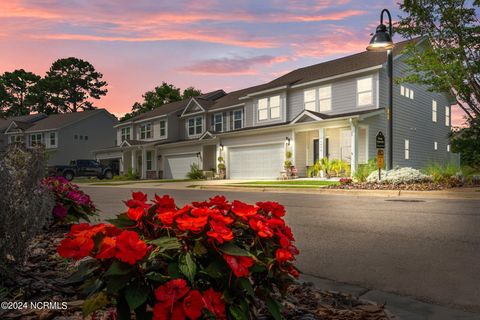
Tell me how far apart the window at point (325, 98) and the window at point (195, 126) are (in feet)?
44.4

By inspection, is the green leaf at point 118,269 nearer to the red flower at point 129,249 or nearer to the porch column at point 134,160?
the red flower at point 129,249

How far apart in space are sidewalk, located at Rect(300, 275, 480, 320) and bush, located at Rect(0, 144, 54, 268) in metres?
2.53

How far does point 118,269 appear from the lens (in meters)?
1.93

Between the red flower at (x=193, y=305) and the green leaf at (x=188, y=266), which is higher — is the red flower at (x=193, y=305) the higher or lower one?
the lower one

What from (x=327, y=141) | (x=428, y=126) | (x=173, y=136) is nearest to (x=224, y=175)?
(x=327, y=141)

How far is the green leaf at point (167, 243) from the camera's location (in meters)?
2.09

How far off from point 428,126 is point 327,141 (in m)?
8.60

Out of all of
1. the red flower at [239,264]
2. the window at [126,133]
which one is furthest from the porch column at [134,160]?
the red flower at [239,264]

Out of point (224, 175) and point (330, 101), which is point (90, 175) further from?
point (330, 101)

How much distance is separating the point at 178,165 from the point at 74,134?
70.8 ft

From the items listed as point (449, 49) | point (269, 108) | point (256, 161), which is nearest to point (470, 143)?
point (449, 49)

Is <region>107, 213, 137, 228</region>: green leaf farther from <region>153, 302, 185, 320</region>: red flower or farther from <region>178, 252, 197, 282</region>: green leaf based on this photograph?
<region>153, 302, 185, 320</region>: red flower

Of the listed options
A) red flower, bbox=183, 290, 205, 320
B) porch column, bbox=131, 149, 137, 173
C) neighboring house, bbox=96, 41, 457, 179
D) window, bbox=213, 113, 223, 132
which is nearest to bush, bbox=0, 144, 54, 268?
red flower, bbox=183, 290, 205, 320

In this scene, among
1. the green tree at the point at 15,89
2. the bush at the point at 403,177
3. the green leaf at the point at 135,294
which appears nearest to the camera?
the green leaf at the point at 135,294
